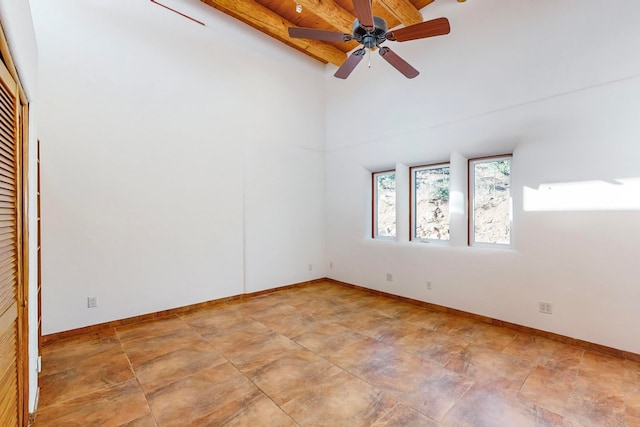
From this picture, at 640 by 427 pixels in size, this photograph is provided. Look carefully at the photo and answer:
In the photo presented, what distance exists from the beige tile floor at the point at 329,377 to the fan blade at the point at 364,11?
312 centimetres

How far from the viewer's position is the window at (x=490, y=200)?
3848mm

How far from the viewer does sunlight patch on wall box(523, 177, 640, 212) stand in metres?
2.83

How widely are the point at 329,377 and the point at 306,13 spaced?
4.96 meters

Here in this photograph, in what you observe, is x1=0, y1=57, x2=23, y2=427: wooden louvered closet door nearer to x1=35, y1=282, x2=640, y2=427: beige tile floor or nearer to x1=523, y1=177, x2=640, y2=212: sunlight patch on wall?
x1=35, y1=282, x2=640, y2=427: beige tile floor

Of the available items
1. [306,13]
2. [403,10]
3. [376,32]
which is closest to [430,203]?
[376,32]

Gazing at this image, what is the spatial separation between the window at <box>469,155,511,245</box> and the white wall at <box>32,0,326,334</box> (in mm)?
2971

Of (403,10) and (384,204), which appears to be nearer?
(403,10)

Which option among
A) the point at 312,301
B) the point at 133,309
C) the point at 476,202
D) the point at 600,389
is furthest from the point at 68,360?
the point at 476,202

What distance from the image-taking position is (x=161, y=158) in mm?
3982

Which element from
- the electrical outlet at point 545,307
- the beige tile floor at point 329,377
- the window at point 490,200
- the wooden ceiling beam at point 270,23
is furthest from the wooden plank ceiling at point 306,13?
the beige tile floor at point 329,377

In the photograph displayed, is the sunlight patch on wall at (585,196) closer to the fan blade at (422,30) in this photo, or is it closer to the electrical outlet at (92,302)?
the fan blade at (422,30)

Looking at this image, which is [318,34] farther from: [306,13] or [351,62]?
[306,13]

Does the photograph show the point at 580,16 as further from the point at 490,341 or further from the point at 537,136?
the point at 490,341

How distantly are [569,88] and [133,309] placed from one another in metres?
5.77
